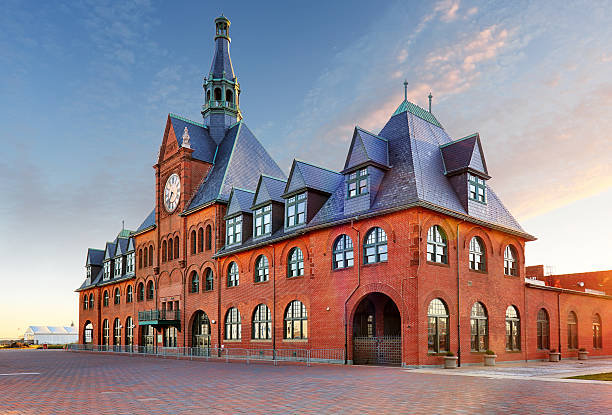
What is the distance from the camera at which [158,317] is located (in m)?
48.6

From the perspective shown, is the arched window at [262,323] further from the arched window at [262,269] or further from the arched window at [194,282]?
the arched window at [194,282]

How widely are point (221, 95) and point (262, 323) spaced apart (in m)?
27.9

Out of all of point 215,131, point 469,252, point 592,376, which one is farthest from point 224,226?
point 592,376

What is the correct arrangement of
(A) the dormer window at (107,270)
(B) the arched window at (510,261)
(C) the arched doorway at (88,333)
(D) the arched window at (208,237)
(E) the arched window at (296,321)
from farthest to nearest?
(C) the arched doorway at (88,333)
(A) the dormer window at (107,270)
(D) the arched window at (208,237)
(B) the arched window at (510,261)
(E) the arched window at (296,321)

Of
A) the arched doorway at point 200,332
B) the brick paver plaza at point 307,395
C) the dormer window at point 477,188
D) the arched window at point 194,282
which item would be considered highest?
the dormer window at point 477,188

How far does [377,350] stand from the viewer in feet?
→ 97.1

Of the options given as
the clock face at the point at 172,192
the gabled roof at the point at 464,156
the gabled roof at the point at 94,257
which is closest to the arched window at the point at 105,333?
the gabled roof at the point at 94,257

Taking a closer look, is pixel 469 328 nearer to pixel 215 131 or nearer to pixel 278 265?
pixel 278 265

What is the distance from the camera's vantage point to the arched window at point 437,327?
27641mm

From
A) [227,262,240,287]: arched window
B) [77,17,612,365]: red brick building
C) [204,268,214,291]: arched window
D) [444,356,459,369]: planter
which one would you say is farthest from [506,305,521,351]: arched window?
[204,268,214,291]: arched window

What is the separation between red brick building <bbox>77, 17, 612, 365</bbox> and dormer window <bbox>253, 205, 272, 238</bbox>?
0.63ft

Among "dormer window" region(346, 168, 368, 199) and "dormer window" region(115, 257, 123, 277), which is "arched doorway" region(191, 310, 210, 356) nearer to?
"dormer window" region(346, 168, 368, 199)

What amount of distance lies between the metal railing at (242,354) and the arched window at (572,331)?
20292 millimetres

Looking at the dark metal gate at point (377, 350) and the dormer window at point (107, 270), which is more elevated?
the dormer window at point (107, 270)
